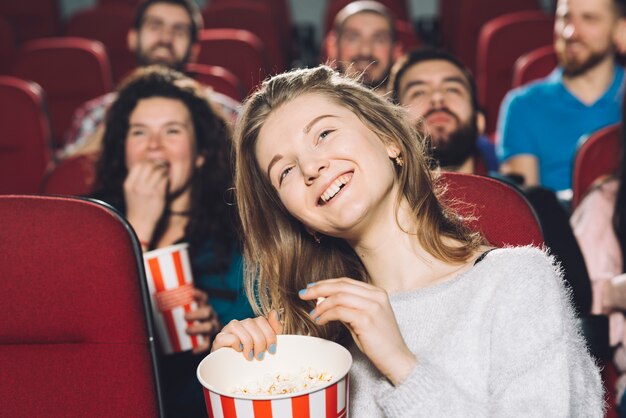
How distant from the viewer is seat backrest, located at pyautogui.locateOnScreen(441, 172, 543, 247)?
1.18 m

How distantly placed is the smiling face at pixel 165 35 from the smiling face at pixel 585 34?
1.36 m

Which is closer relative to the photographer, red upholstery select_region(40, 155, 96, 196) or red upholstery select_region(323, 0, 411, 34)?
red upholstery select_region(40, 155, 96, 196)

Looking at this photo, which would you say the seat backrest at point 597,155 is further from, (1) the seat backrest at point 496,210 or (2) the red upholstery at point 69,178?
(2) the red upholstery at point 69,178

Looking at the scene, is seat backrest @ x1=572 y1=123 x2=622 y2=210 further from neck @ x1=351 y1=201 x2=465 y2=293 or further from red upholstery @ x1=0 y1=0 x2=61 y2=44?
red upholstery @ x1=0 y1=0 x2=61 y2=44

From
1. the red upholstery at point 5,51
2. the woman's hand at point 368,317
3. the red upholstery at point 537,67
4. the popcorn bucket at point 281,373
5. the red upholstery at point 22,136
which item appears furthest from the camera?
the red upholstery at point 5,51

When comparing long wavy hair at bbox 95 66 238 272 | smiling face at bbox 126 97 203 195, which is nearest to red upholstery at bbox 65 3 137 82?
long wavy hair at bbox 95 66 238 272

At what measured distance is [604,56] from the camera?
2.58m

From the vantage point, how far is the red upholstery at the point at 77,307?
3.48 feet

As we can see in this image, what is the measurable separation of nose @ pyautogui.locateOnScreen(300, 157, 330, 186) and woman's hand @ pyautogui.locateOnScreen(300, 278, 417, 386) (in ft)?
0.58

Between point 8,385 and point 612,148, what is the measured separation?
1.34 m

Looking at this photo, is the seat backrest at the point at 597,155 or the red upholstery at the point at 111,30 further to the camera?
the red upholstery at the point at 111,30

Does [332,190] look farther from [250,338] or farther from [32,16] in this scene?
[32,16]

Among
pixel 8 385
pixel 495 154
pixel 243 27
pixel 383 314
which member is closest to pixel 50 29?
pixel 243 27

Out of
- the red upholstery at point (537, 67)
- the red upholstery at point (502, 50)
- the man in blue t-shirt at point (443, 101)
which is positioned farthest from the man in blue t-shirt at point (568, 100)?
the red upholstery at point (502, 50)
